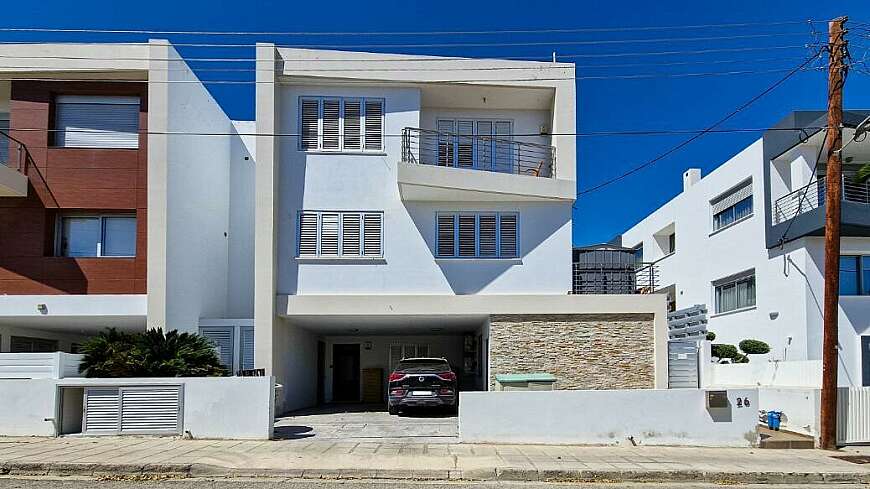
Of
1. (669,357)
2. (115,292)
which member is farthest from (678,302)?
(115,292)

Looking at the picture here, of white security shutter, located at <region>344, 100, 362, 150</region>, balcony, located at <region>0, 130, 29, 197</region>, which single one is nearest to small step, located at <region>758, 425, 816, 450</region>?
white security shutter, located at <region>344, 100, 362, 150</region>

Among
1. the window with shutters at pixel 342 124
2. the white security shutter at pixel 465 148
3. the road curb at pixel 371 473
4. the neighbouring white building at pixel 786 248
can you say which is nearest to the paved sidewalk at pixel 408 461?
the road curb at pixel 371 473

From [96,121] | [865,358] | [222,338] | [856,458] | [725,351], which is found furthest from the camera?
[725,351]

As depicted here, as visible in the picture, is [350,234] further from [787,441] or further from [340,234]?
[787,441]

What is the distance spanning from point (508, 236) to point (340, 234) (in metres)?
4.41

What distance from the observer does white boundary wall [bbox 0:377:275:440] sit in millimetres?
14773

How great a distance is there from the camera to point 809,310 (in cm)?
2291

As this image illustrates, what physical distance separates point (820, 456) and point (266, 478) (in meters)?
10.0

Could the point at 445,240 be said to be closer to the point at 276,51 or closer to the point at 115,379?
the point at 276,51

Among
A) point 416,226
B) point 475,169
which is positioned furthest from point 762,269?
point 416,226

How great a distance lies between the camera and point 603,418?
586 inches

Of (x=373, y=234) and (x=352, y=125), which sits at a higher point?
(x=352, y=125)

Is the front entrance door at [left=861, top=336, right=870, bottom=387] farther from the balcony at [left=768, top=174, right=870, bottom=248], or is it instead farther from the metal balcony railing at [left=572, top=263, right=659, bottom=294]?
the metal balcony railing at [left=572, top=263, right=659, bottom=294]

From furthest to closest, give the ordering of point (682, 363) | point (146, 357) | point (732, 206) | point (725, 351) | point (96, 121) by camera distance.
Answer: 1. point (732, 206)
2. point (725, 351)
3. point (96, 121)
4. point (682, 363)
5. point (146, 357)
